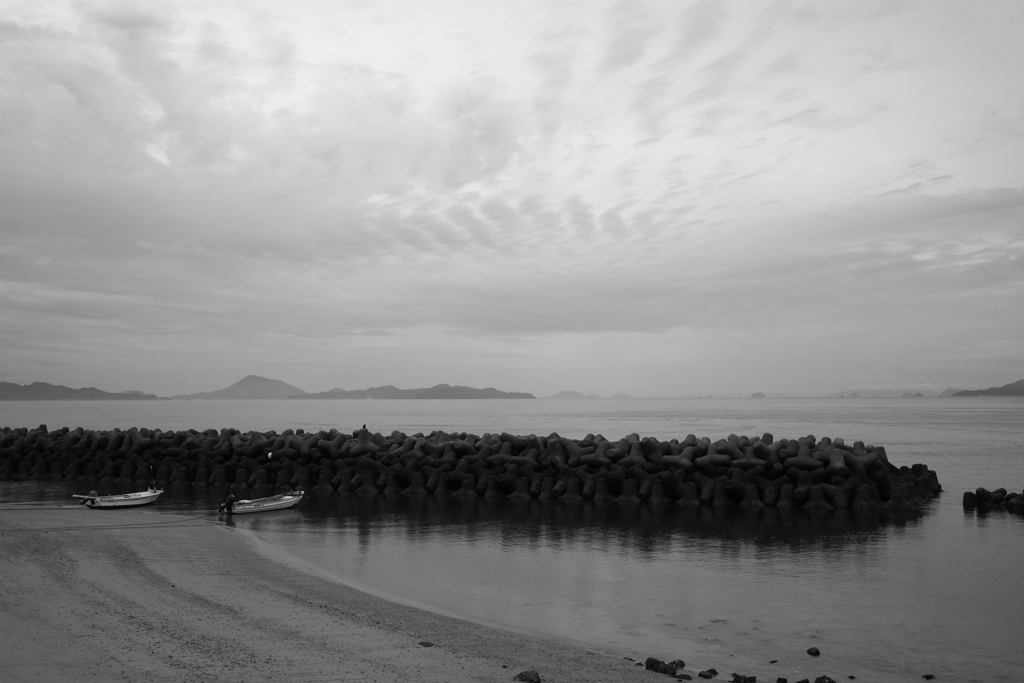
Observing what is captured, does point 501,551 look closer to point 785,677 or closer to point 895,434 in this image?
point 785,677

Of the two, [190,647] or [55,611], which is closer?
[190,647]

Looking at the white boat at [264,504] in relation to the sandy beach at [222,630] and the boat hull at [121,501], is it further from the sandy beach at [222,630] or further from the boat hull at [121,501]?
the sandy beach at [222,630]

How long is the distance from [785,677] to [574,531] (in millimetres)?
8537

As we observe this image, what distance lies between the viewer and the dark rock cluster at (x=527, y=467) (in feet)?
62.5

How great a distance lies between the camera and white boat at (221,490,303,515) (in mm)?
17938

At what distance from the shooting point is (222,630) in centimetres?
820

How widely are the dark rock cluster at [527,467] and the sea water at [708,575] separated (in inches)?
27.2

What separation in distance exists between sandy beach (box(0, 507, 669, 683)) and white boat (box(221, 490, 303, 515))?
544 cm

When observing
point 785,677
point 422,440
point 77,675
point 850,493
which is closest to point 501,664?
point 785,677

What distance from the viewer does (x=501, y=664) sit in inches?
299

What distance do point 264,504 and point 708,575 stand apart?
10.9m

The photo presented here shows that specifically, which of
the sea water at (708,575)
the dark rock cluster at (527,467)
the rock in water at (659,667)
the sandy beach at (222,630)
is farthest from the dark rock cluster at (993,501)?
the sandy beach at (222,630)

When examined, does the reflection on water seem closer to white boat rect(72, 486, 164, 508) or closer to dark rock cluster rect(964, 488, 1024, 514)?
white boat rect(72, 486, 164, 508)

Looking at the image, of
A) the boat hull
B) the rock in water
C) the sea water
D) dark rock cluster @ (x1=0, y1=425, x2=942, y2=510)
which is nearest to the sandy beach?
the rock in water
